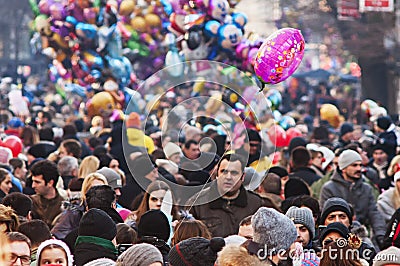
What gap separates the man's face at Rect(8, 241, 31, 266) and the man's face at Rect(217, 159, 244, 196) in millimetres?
2711

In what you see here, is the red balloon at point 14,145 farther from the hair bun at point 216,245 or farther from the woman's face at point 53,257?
the hair bun at point 216,245

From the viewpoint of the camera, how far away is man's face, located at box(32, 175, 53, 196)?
10430 mm

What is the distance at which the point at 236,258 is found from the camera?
6.25 meters

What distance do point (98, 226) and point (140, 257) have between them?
120 centimetres

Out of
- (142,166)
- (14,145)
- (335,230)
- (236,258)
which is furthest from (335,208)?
(14,145)

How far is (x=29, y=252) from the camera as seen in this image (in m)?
7.24

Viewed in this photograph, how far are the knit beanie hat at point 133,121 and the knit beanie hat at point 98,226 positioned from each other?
683 cm

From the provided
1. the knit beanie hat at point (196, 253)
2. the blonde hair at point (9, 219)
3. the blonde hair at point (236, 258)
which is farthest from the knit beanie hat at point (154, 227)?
the blonde hair at point (236, 258)

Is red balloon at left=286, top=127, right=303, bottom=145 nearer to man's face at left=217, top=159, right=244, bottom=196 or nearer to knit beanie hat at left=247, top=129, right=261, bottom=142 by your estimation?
knit beanie hat at left=247, top=129, right=261, bottom=142

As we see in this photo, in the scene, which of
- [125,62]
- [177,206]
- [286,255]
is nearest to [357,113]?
[125,62]

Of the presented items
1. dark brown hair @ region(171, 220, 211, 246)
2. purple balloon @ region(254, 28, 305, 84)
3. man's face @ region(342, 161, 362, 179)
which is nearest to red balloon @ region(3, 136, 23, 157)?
man's face @ region(342, 161, 362, 179)

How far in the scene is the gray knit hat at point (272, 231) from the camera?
23.0 ft

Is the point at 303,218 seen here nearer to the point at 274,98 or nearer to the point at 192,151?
the point at 192,151

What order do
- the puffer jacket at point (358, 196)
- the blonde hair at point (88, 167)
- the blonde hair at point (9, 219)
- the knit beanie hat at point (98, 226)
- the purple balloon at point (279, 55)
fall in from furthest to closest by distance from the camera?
1. the blonde hair at point (88, 167)
2. the puffer jacket at point (358, 196)
3. the purple balloon at point (279, 55)
4. the blonde hair at point (9, 219)
5. the knit beanie hat at point (98, 226)
